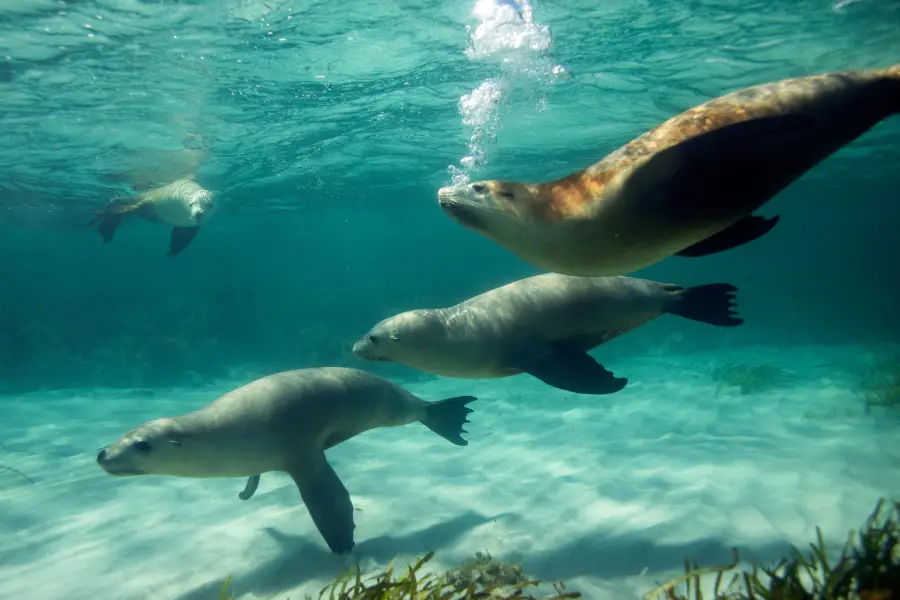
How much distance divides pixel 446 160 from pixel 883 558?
769 inches

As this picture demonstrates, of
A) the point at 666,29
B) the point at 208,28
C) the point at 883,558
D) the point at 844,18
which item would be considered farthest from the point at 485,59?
the point at 883,558

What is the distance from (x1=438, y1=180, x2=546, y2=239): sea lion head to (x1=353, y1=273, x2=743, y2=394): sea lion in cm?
167

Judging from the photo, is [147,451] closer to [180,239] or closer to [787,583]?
[787,583]

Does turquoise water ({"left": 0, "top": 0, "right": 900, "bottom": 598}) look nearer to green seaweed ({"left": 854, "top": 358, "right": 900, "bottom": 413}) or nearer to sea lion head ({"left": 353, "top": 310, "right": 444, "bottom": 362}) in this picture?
green seaweed ({"left": 854, "top": 358, "right": 900, "bottom": 413})

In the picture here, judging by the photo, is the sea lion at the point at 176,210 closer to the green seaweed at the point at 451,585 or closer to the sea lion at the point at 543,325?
the sea lion at the point at 543,325

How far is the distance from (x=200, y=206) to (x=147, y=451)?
8.96 metres

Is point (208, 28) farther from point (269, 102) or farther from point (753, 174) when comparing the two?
point (753, 174)

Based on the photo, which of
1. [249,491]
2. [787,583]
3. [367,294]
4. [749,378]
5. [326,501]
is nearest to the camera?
[787,583]

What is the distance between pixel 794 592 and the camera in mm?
2812

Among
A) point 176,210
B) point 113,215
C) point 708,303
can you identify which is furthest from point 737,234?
point 113,215

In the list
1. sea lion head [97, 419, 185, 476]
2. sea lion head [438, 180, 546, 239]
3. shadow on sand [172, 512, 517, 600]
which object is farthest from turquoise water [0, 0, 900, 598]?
sea lion head [438, 180, 546, 239]

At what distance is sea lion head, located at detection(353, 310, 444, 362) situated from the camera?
4145 mm

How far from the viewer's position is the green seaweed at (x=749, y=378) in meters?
13.1

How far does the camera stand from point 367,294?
85.1 ft
